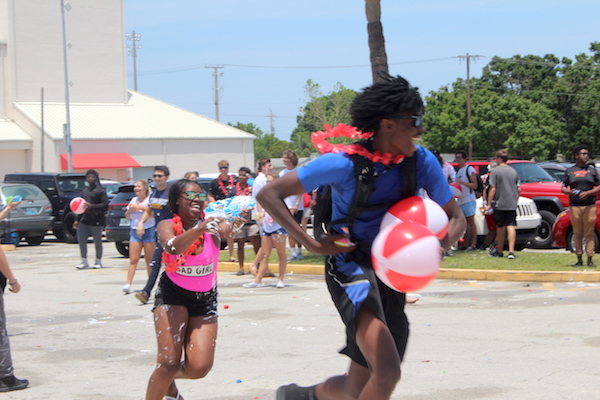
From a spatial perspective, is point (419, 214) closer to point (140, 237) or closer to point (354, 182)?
point (354, 182)

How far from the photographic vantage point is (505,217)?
548 inches

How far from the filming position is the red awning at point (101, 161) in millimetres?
46250

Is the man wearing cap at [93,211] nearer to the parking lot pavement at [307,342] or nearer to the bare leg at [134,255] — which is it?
the parking lot pavement at [307,342]

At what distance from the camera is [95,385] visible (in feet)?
20.6

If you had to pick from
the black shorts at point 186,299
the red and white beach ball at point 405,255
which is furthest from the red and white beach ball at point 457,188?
the red and white beach ball at point 405,255

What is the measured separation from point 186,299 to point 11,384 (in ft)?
6.75

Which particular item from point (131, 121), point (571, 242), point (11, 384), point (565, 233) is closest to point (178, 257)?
point (11, 384)

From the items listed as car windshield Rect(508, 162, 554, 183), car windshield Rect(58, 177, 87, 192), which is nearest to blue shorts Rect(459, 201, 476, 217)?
car windshield Rect(508, 162, 554, 183)

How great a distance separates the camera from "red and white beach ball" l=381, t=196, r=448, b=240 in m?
3.96

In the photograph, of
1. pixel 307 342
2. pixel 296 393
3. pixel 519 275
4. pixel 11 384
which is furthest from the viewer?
pixel 519 275

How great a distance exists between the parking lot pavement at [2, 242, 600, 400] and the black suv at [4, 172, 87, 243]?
11.0 meters

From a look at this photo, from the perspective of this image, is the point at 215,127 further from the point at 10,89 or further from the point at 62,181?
the point at 62,181

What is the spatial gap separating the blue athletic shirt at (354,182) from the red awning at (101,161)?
4393 centimetres

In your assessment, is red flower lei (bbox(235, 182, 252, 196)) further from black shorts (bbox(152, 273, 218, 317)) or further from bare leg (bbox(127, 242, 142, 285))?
black shorts (bbox(152, 273, 218, 317))
